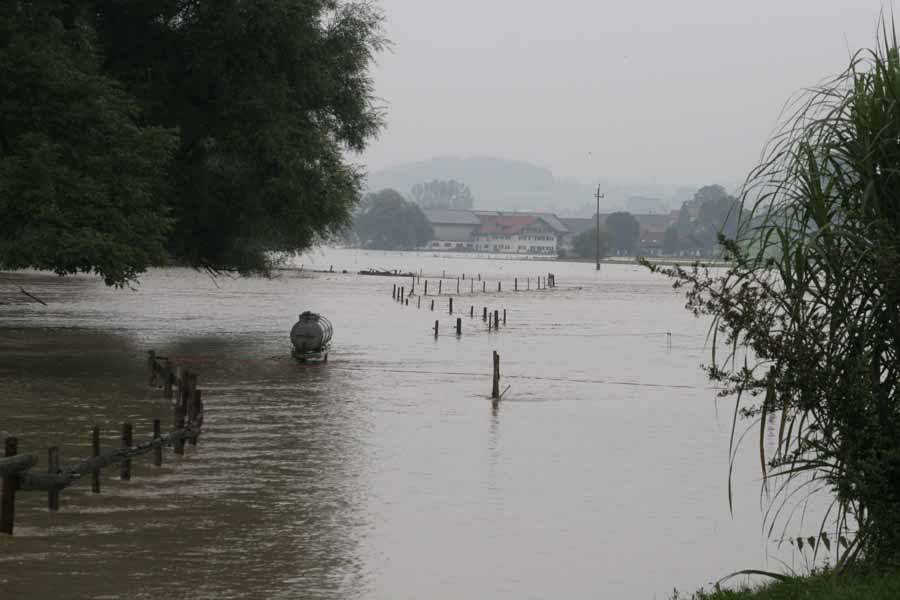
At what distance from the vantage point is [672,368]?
48.4 m

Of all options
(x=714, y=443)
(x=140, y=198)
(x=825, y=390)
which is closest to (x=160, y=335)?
(x=140, y=198)

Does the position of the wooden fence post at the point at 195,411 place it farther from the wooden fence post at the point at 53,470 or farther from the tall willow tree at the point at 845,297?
the tall willow tree at the point at 845,297

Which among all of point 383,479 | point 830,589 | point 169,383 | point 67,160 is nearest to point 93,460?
point 383,479

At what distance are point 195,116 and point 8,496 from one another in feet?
98.8

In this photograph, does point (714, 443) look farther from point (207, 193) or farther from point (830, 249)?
point (207, 193)

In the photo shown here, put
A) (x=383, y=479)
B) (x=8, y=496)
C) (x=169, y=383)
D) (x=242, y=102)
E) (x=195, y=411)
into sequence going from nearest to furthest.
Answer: (x=8, y=496), (x=383, y=479), (x=195, y=411), (x=169, y=383), (x=242, y=102)

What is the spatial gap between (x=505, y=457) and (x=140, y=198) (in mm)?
15472

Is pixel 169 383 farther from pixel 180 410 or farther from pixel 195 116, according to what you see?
pixel 195 116

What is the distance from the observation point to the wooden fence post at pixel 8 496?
16.4 meters

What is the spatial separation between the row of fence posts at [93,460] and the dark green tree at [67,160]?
8.31m

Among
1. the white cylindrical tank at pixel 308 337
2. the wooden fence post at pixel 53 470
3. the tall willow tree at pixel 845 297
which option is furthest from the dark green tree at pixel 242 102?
the tall willow tree at pixel 845 297

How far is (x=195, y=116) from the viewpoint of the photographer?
45031 millimetres

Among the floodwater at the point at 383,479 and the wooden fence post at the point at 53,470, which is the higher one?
the wooden fence post at the point at 53,470

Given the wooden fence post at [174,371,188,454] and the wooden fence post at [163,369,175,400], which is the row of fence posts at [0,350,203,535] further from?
the wooden fence post at [163,369,175,400]
